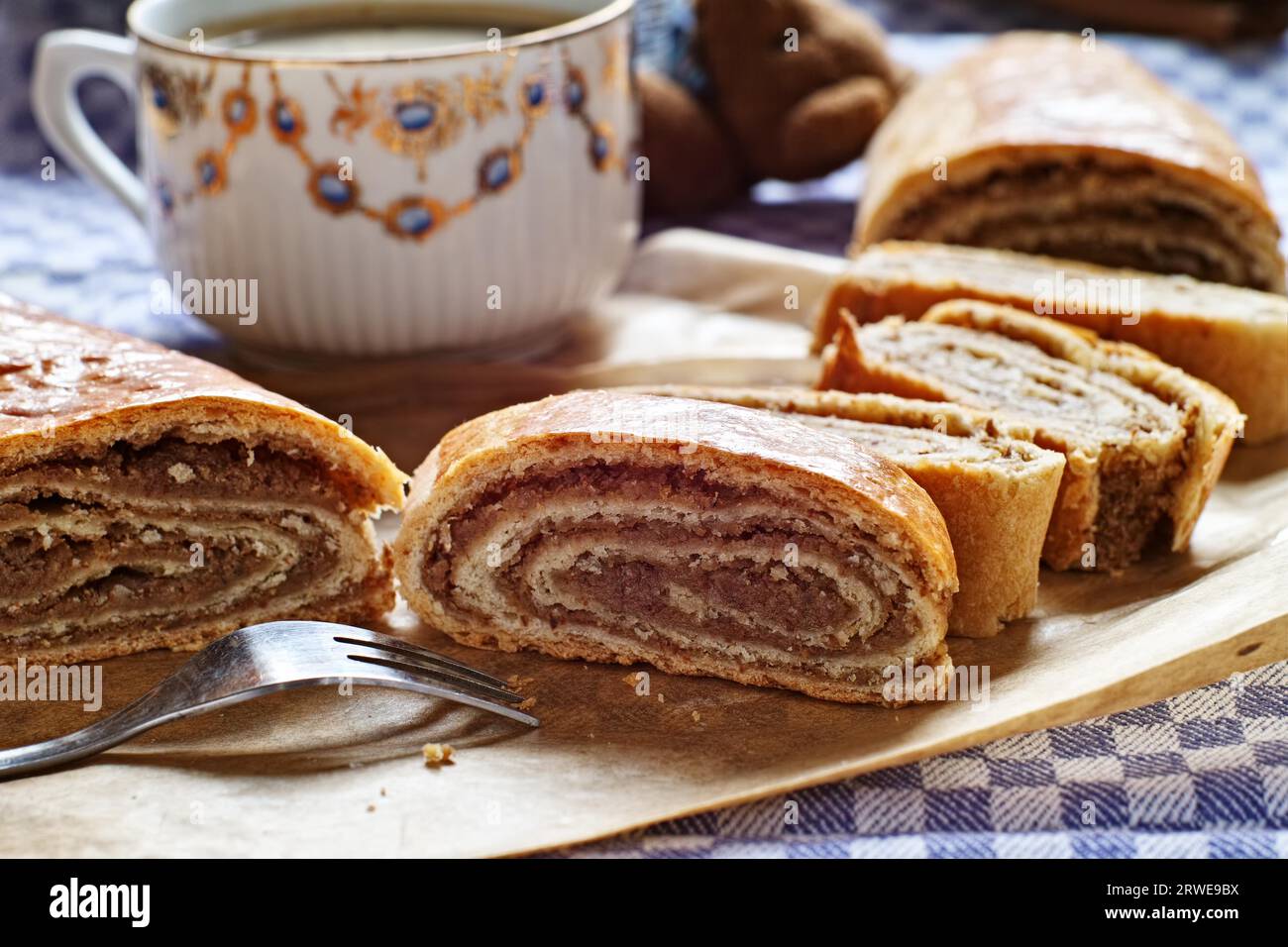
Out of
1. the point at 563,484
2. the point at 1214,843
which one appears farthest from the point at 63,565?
the point at 1214,843

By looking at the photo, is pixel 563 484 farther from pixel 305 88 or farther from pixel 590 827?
pixel 305 88

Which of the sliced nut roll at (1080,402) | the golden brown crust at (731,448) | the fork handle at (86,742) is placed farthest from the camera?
the sliced nut roll at (1080,402)

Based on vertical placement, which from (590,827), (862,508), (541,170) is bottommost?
(590,827)

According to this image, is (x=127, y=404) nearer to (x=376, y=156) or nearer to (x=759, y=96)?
(x=376, y=156)

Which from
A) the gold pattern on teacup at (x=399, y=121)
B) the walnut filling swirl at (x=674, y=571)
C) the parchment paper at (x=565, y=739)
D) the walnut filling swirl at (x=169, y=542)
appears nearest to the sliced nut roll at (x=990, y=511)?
the parchment paper at (x=565, y=739)

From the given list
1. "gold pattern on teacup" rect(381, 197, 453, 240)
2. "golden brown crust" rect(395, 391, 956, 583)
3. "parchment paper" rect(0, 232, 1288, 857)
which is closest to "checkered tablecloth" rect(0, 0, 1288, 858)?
"parchment paper" rect(0, 232, 1288, 857)

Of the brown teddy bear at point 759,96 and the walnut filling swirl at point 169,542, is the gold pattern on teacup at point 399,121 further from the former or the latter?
the brown teddy bear at point 759,96
